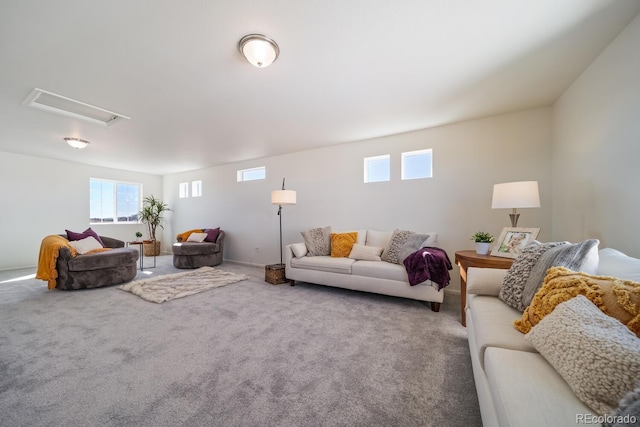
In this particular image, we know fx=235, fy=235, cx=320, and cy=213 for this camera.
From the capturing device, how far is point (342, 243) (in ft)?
12.1

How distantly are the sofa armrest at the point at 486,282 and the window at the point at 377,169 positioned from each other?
2336 millimetres

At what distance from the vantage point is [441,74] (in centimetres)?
222

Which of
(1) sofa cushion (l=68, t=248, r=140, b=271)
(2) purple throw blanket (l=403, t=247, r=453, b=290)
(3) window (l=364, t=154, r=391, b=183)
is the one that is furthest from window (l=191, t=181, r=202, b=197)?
(2) purple throw blanket (l=403, t=247, r=453, b=290)

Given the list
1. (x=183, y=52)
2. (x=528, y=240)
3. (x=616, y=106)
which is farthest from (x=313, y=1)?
(x=528, y=240)

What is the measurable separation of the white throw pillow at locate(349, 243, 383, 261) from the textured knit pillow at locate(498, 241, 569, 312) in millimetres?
1800

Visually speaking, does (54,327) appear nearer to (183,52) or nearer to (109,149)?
(183,52)

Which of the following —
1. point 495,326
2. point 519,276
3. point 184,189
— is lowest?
point 495,326

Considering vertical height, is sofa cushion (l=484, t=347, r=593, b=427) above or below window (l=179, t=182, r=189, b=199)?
below

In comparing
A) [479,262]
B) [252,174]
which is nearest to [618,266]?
[479,262]

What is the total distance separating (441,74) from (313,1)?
4.61ft

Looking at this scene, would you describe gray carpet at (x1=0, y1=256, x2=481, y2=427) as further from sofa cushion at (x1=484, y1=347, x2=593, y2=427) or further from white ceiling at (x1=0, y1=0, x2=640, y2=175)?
white ceiling at (x1=0, y1=0, x2=640, y2=175)

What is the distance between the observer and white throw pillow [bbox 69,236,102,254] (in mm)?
3725

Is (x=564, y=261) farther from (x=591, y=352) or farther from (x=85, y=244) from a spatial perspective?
(x=85, y=244)

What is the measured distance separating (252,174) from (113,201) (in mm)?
4147
